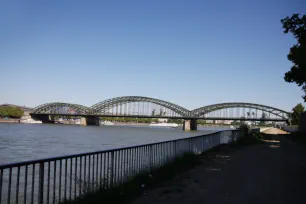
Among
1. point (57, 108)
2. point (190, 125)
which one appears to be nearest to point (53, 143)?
point (190, 125)

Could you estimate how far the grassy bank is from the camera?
637 centimetres

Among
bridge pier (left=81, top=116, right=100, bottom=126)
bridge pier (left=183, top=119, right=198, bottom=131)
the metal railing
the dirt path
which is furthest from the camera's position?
bridge pier (left=81, top=116, right=100, bottom=126)

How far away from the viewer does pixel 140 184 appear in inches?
324

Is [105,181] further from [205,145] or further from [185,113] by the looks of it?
[185,113]

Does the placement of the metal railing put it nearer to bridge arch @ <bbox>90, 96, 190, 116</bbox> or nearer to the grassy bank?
the grassy bank

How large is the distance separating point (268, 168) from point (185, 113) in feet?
426

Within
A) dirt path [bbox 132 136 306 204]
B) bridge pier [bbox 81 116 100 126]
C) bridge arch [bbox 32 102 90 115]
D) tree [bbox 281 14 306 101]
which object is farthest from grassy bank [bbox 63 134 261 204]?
bridge arch [bbox 32 102 90 115]

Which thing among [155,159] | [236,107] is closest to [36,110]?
[236,107]

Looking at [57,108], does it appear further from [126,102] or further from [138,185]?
[138,185]

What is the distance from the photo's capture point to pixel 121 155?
8156mm

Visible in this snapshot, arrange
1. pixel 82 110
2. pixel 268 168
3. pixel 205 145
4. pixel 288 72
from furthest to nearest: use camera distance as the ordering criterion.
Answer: pixel 82 110, pixel 288 72, pixel 205 145, pixel 268 168

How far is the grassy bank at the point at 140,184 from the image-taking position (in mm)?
6374

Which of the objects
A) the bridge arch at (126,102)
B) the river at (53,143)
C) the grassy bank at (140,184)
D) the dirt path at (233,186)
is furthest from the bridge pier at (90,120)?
the dirt path at (233,186)

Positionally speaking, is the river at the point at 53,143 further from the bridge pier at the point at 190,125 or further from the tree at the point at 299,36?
the bridge pier at the point at 190,125
